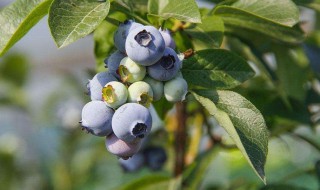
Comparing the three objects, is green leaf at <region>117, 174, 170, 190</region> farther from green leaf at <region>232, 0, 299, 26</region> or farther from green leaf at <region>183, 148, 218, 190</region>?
green leaf at <region>232, 0, 299, 26</region>

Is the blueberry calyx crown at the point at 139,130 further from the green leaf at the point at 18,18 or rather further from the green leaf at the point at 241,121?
the green leaf at the point at 18,18

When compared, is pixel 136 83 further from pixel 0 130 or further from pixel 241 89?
pixel 0 130

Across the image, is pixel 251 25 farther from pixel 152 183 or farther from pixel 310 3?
pixel 152 183

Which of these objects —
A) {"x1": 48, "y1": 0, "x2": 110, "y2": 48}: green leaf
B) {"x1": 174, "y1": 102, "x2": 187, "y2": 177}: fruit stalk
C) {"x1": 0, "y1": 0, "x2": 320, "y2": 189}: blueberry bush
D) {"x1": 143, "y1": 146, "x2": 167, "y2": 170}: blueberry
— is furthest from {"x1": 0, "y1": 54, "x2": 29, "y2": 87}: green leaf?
{"x1": 48, "y1": 0, "x2": 110, "y2": 48}: green leaf

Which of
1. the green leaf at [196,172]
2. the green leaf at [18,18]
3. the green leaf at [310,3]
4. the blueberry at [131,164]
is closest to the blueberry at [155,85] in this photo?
the green leaf at [18,18]

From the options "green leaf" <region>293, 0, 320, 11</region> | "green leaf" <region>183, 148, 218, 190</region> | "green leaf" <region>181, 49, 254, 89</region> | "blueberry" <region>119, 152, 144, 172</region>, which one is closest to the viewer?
"green leaf" <region>181, 49, 254, 89</region>

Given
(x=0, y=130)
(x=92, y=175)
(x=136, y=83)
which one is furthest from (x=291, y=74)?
(x=0, y=130)

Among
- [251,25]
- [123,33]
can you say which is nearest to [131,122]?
[123,33]
